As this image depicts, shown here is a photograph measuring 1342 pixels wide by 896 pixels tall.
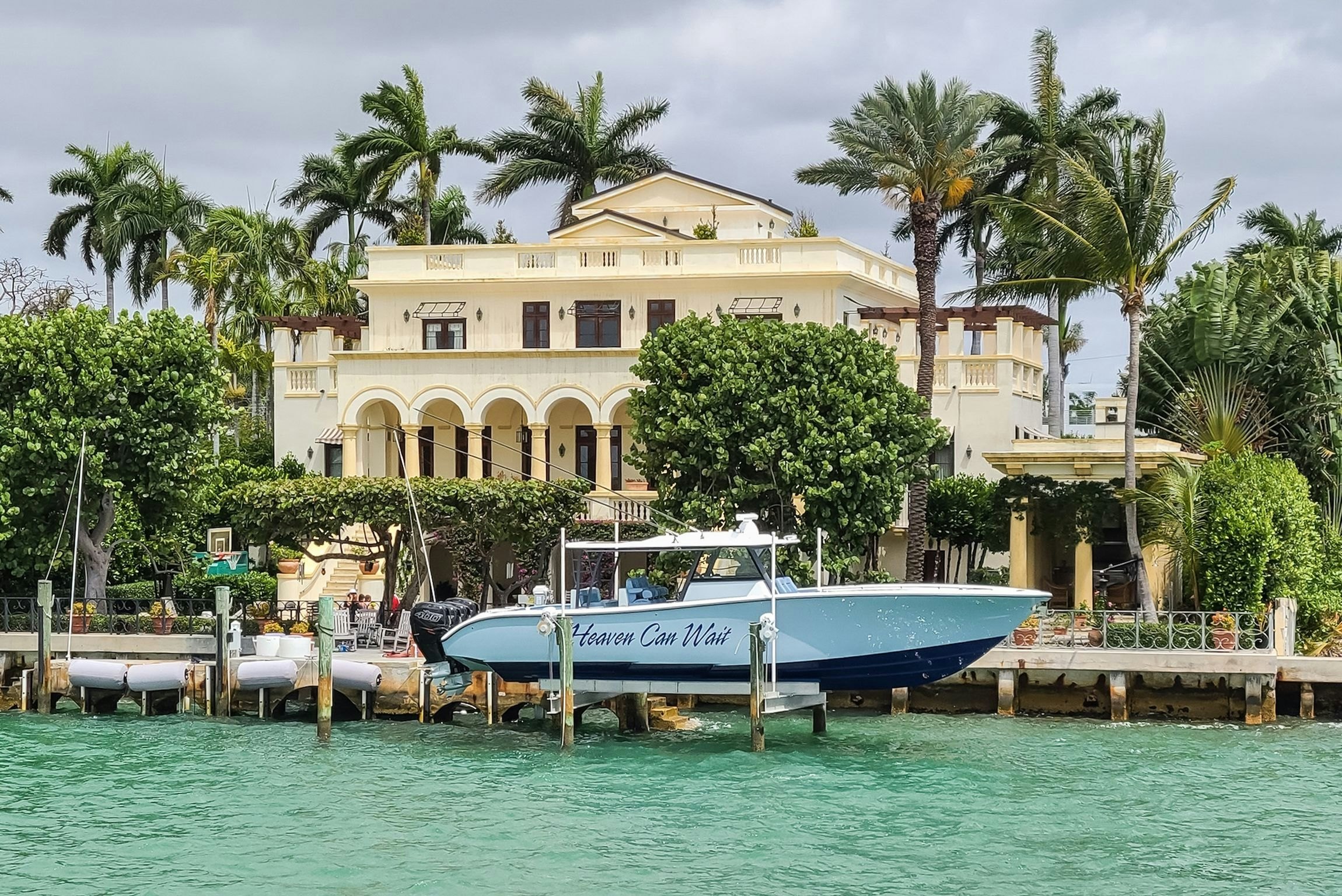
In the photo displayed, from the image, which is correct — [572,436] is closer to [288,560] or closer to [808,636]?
[288,560]

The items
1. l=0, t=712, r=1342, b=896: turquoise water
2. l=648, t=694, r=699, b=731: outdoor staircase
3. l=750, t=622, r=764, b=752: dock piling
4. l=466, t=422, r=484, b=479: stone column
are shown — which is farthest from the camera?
l=466, t=422, r=484, b=479: stone column

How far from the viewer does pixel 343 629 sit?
36781mm

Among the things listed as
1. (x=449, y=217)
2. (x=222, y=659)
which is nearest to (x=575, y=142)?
(x=449, y=217)

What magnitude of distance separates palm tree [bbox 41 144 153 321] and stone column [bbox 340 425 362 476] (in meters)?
19.6

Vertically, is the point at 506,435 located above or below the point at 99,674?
above

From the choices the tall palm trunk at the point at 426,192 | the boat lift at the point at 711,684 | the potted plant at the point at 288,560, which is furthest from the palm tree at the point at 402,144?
the boat lift at the point at 711,684

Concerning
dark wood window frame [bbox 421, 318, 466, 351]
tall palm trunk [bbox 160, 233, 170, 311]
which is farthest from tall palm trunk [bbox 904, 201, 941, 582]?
tall palm trunk [bbox 160, 233, 170, 311]

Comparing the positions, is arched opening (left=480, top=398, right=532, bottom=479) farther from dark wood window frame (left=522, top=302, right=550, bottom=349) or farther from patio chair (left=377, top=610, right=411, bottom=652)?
patio chair (left=377, top=610, right=411, bottom=652)

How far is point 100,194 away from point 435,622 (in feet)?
124

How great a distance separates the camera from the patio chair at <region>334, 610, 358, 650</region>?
3625cm

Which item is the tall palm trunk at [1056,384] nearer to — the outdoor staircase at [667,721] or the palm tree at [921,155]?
the palm tree at [921,155]

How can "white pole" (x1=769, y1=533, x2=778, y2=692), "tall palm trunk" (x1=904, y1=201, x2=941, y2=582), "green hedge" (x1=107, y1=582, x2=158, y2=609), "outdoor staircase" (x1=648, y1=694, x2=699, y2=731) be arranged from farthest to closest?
"green hedge" (x1=107, y1=582, x2=158, y2=609), "tall palm trunk" (x1=904, y1=201, x2=941, y2=582), "outdoor staircase" (x1=648, y1=694, x2=699, y2=731), "white pole" (x1=769, y1=533, x2=778, y2=692)

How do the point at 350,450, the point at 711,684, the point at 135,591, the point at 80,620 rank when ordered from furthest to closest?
the point at 350,450
the point at 135,591
the point at 80,620
the point at 711,684

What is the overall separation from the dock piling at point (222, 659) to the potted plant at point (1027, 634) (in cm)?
1503
